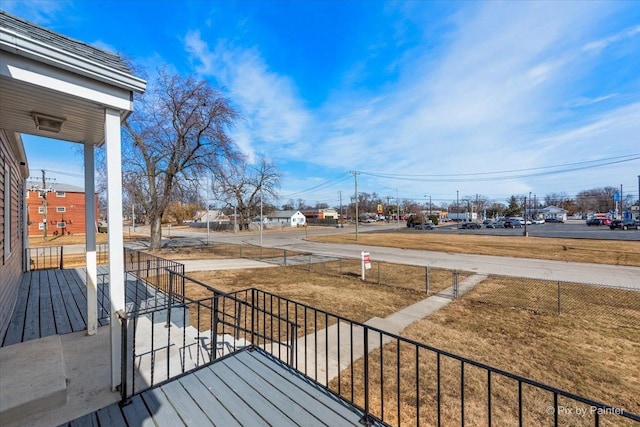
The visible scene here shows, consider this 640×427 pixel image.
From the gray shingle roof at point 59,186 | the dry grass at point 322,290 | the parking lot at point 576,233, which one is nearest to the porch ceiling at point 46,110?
the dry grass at point 322,290

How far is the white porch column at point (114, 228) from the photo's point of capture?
2785mm

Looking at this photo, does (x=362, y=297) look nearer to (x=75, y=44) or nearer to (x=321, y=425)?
(x=321, y=425)

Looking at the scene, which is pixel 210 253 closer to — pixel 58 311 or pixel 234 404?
pixel 58 311

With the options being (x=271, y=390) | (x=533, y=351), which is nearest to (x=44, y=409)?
(x=271, y=390)

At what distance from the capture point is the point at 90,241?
4.21 metres

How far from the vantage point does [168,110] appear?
15227 millimetres

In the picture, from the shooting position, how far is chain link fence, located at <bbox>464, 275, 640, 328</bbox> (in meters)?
6.90

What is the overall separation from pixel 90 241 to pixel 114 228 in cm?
195

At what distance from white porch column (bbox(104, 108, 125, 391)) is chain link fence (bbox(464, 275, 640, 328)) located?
8.26 meters

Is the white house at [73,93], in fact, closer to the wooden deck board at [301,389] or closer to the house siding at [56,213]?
the wooden deck board at [301,389]

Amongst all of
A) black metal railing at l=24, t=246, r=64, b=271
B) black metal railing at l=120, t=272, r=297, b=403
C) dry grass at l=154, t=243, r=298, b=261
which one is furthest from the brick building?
black metal railing at l=120, t=272, r=297, b=403

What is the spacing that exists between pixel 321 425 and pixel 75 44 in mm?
4390

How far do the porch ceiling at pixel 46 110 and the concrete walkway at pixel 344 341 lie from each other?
3.28 meters

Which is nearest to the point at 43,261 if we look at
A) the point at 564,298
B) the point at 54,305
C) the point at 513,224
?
the point at 54,305
